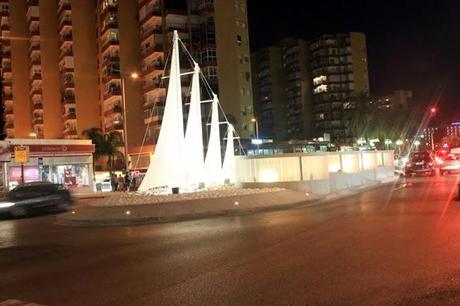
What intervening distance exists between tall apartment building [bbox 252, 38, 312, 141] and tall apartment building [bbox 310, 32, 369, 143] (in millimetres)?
4097

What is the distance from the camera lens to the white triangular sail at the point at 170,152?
26141mm

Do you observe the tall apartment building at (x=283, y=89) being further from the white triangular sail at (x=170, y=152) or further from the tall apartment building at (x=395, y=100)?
the white triangular sail at (x=170, y=152)

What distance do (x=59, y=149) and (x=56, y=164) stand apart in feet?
4.54

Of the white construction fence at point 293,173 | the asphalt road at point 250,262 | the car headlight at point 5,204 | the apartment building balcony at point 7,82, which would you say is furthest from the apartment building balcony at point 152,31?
the asphalt road at point 250,262

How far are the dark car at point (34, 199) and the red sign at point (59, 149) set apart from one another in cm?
1894

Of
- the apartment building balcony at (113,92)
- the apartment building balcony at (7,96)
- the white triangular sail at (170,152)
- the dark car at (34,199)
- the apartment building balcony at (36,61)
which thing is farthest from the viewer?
the apartment building balcony at (7,96)

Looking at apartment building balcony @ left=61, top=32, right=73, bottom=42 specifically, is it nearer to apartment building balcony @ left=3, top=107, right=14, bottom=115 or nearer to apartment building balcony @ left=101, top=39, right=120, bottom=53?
apartment building balcony @ left=101, top=39, right=120, bottom=53

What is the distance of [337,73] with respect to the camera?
142500 mm

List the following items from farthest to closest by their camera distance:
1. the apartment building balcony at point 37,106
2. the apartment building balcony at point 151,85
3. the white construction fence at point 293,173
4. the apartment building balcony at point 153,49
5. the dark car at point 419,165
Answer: the apartment building balcony at point 37,106 < the apartment building balcony at point 151,85 < the apartment building balcony at point 153,49 < the dark car at point 419,165 < the white construction fence at point 293,173

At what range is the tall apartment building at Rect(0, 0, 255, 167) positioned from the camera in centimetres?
8556

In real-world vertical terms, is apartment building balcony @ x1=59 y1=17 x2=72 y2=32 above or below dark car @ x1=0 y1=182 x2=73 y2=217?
above

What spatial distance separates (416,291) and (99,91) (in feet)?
307

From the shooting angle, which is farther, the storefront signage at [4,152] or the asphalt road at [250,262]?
the storefront signage at [4,152]

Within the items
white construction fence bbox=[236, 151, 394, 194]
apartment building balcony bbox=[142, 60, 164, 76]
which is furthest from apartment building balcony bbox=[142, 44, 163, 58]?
white construction fence bbox=[236, 151, 394, 194]
